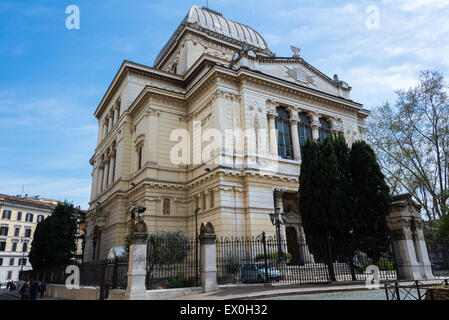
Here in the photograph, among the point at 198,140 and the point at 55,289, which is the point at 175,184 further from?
the point at 55,289

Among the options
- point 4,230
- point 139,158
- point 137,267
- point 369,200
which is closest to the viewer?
point 137,267

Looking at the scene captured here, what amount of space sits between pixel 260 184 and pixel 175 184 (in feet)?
22.3

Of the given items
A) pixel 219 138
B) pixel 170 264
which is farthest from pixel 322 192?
pixel 219 138

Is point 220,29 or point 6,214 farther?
point 6,214

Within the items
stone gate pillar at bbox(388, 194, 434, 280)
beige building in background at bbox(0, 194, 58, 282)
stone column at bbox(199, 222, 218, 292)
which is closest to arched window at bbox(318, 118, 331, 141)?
stone gate pillar at bbox(388, 194, 434, 280)

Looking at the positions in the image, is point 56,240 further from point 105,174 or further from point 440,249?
point 440,249

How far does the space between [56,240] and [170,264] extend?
20.2 m

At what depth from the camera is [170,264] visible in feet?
48.0

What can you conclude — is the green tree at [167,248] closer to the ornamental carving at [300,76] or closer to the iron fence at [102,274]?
the iron fence at [102,274]

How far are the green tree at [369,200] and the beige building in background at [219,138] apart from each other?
7.28m

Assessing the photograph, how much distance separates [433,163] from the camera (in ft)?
89.1

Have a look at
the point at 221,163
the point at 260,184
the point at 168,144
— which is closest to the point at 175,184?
the point at 168,144

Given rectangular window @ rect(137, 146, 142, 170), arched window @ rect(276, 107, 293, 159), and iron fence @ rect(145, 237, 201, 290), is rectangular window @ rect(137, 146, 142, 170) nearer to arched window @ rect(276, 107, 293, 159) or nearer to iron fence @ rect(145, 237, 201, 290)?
iron fence @ rect(145, 237, 201, 290)
